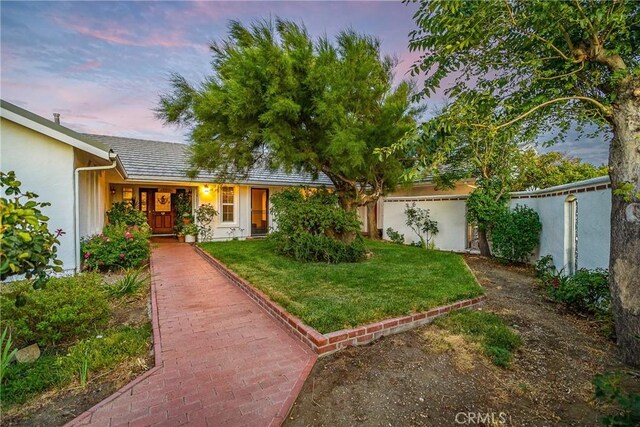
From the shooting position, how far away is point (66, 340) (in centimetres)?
429

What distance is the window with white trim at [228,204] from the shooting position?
14.4m

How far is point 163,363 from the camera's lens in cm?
359

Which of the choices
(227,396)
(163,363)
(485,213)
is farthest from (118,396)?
(485,213)

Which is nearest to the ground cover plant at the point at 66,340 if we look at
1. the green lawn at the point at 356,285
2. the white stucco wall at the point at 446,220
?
the green lawn at the point at 356,285

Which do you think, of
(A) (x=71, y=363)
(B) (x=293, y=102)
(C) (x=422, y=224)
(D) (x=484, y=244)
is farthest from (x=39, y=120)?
(D) (x=484, y=244)

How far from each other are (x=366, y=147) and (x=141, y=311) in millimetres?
5939

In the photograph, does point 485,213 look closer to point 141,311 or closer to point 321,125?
point 321,125

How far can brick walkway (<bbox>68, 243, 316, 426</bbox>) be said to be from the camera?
2.73 meters

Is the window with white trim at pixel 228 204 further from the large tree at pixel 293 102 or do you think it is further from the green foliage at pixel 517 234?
the green foliage at pixel 517 234

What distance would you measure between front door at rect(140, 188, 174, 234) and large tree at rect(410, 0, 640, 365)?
14699 millimetres

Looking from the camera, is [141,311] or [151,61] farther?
[151,61]

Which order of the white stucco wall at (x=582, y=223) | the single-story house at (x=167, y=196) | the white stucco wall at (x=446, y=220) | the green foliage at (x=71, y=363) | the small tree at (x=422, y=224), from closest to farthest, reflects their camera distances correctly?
1. the green foliage at (x=71, y=363)
2. the white stucco wall at (x=582, y=223)
3. the single-story house at (x=167, y=196)
4. the white stucco wall at (x=446, y=220)
5. the small tree at (x=422, y=224)

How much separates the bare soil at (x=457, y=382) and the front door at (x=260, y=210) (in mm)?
12146

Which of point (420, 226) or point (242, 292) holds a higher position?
point (420, 226)
